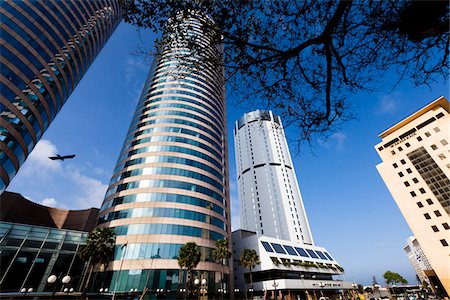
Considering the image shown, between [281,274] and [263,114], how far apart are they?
57.8 metres

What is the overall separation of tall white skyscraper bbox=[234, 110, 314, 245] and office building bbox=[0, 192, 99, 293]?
6944cm

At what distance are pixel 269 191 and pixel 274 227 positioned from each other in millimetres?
19439

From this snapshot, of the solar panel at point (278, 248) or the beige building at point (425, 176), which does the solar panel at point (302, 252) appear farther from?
the beige building at point (425, 176)

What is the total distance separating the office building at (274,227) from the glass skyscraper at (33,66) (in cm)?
3531

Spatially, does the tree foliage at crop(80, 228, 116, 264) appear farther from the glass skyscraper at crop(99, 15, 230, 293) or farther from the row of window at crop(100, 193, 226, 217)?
the row of window at crop(100, 193, 226, 217)

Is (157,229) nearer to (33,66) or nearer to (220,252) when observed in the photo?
(220,252)

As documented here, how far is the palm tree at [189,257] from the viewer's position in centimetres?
3259

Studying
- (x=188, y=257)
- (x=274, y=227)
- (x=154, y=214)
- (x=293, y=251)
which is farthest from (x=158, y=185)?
(x=274, y=227)

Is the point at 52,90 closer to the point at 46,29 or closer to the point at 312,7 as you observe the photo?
the point at 46,29

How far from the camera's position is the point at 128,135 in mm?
50125

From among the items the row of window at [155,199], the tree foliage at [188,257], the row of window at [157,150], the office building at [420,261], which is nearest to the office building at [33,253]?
the row of window at [155,199]

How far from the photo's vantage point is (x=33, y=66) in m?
32.8

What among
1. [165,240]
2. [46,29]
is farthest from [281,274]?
[46,29]

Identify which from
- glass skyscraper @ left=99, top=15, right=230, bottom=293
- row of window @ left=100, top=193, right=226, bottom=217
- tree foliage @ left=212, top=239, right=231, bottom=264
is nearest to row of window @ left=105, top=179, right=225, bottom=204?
glass skyscraper @ left=99, top=15, right=230, bottom=293
